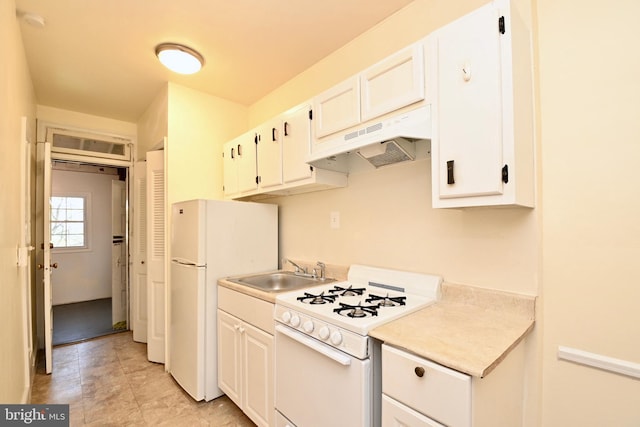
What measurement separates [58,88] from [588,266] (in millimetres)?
4263

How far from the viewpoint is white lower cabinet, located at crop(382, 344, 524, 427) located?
92 centimetres

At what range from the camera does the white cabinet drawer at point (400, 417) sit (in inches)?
39.6

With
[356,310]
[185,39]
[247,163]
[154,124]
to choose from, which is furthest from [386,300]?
[154,124]

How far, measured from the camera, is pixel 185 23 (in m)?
1.97

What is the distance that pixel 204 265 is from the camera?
225 cm

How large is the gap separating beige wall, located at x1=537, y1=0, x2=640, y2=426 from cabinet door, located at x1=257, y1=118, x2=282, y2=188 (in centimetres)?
163

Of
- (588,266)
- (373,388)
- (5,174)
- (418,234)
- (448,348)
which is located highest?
(5,174)

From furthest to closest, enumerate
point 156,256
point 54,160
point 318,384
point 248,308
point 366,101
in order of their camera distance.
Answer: point 54,160, point 156,256, point 248,308, point 366,101, point 318,384

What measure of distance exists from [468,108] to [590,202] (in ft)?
2.07

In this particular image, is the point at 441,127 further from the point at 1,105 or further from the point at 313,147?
the point at 1,105

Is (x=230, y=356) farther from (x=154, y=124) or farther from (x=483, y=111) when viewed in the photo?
(x=154, y=124)

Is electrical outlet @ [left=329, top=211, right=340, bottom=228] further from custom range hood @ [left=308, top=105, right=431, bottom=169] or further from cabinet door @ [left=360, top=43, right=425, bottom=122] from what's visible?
cabinet door @ [left=360, top=43, right=425, bottom=122]

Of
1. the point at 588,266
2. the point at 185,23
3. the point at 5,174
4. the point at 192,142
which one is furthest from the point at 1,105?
the point at 588,266

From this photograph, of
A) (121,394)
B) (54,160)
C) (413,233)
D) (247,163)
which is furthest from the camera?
(54,160)
